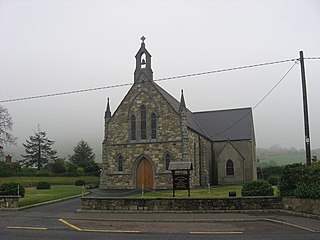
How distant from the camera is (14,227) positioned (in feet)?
47.6

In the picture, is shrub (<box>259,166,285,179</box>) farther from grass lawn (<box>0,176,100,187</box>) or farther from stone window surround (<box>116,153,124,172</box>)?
stone window surround (<box>116,153,124,172</box>)

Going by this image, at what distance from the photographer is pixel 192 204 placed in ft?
61.9

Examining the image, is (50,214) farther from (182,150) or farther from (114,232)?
(182,150)

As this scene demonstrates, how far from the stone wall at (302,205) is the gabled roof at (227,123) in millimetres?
26026

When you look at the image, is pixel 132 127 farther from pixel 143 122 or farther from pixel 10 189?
pixel 10 189

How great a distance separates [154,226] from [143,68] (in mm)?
25028

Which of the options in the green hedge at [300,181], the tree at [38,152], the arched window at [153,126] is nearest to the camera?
the green hedge at [300,181]

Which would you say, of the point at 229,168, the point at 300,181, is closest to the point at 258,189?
the point at 300,181

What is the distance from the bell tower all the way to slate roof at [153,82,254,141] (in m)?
6.42

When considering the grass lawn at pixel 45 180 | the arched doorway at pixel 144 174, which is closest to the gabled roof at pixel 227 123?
the arched doorway at pixel 144 174

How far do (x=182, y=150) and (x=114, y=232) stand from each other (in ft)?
69.0

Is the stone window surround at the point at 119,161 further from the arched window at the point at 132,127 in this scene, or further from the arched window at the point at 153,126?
the arched window at the point at 153,126

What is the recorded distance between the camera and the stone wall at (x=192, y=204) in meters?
18.6

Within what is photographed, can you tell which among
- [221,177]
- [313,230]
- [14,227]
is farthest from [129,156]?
[313,230]
